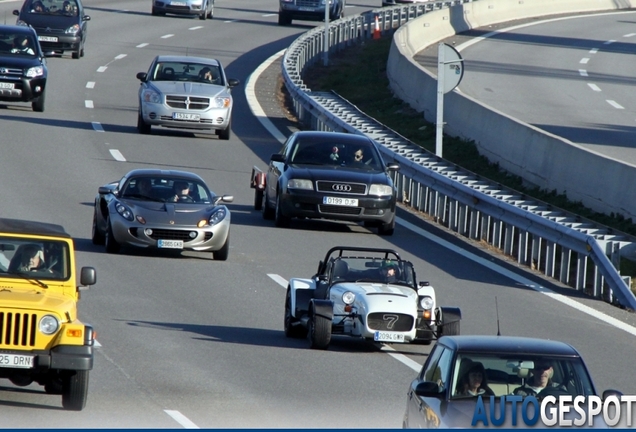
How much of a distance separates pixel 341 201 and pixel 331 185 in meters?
0.29

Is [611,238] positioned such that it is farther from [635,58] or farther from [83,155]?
[635,58]

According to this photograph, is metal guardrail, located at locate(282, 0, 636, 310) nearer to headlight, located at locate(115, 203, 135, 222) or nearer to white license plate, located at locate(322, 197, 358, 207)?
white license plate, located at locate(322, 197, 358, 207)

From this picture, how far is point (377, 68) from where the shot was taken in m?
44.1

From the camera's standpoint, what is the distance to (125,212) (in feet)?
65.5

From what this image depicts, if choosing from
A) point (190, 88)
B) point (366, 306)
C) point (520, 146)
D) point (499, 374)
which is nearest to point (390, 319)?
point (366, 306)

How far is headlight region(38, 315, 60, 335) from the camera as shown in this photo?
37.2ft

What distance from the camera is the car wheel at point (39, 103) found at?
3434cm

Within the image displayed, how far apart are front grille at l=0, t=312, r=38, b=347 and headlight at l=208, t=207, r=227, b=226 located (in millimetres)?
8651

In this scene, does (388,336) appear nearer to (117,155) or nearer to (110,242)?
(110,242)

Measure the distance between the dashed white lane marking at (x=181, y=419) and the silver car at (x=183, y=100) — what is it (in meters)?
20.0

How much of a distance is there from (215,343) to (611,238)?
20.3 feet

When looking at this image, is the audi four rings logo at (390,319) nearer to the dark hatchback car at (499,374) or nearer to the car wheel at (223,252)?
the dark hatchback car at (499,374)

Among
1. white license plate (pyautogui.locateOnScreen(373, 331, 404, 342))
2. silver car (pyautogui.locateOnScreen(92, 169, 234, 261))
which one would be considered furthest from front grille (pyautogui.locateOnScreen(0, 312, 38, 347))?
silver car (pyautogui.locateOnScreen(92, 169, 234, 261))

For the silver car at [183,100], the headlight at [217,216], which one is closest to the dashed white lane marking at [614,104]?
the silver car at [183,100]
